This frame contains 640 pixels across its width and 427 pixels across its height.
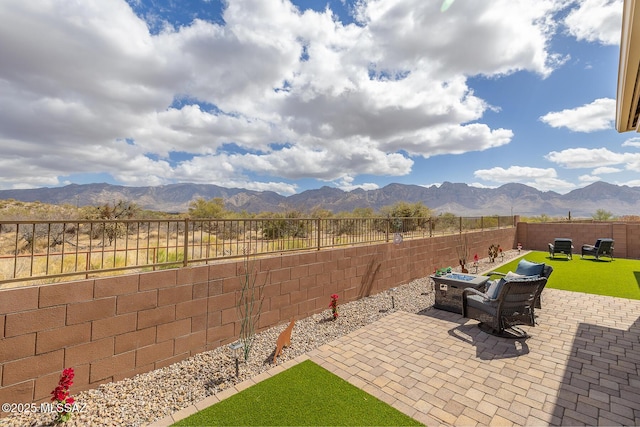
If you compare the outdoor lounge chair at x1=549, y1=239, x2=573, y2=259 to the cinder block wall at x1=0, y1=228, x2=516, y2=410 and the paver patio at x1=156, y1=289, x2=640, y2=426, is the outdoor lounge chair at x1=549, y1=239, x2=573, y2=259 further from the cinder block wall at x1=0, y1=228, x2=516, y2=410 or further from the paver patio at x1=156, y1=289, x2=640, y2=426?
the cinder block wall at x1=0, y1=228, x2=516, y2=410

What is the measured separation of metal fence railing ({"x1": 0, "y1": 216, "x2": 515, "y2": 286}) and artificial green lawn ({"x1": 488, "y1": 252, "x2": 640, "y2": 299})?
3699 millimetres

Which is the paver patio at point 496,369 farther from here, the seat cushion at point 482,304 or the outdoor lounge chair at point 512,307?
the seat cushion at point 482,304

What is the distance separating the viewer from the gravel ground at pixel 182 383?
9.08 feet

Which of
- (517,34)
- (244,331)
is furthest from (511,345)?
(517,34)

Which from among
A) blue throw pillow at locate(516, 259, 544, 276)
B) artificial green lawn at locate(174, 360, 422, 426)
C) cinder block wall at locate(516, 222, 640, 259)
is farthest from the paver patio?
cinder block wall at locate(516, 222, 640, 259)

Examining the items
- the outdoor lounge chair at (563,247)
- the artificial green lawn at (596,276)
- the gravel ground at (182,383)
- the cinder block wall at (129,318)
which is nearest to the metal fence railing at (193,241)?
the cinder block wall at (129,318)

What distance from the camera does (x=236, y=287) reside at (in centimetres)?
453

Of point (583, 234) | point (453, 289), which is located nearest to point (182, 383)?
point (453, 289)

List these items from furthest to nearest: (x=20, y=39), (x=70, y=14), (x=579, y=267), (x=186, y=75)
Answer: (x=579, y=267) → (x=186, y=75) → (x=20, y=39) → (x=70, y=14)

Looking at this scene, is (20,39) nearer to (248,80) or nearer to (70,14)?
(70,14)

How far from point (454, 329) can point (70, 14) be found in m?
10.8

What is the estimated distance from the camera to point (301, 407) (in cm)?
293

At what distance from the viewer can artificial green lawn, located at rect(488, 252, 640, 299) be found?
24.7 feet

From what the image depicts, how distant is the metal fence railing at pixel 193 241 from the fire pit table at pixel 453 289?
212cm
